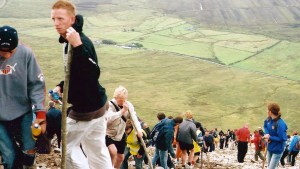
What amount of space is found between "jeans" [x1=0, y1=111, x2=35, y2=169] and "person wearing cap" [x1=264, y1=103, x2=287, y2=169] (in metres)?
6.15

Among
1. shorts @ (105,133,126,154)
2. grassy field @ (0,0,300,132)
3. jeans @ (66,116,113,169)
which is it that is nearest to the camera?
jeans @ (66,116,113,169)

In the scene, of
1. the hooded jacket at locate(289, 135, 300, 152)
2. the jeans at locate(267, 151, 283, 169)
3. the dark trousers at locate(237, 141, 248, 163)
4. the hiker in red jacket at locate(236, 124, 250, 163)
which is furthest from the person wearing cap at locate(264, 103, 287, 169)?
the hooded jacket at locate(289, 135, 300, 152)

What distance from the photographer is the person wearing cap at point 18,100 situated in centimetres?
544

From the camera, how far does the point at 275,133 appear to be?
9875 mm

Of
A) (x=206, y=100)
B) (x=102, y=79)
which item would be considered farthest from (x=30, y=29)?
(x=206, y=100)

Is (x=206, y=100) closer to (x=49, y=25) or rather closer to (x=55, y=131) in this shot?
(x=55, y=131)

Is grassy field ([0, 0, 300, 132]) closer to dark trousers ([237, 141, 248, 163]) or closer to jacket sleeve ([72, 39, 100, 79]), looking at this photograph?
dark trousers ([237, 141, 248, 163])

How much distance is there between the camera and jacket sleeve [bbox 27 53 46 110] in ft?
18.3

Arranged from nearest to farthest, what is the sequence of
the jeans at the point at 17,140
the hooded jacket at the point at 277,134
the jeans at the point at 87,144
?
the jeans at the point at 87,144, the jeans at the point at 17,140, the hooded jacket at the point at 277,134

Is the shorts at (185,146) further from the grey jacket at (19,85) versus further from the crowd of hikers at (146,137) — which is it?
the grey jacket at (19,85)

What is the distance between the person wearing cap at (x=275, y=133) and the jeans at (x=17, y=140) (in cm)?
615

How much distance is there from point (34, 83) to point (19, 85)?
21 cm

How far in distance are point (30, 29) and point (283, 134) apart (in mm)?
179046

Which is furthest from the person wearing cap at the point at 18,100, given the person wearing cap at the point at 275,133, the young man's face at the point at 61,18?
the person wearing cap at the point at 275,133
